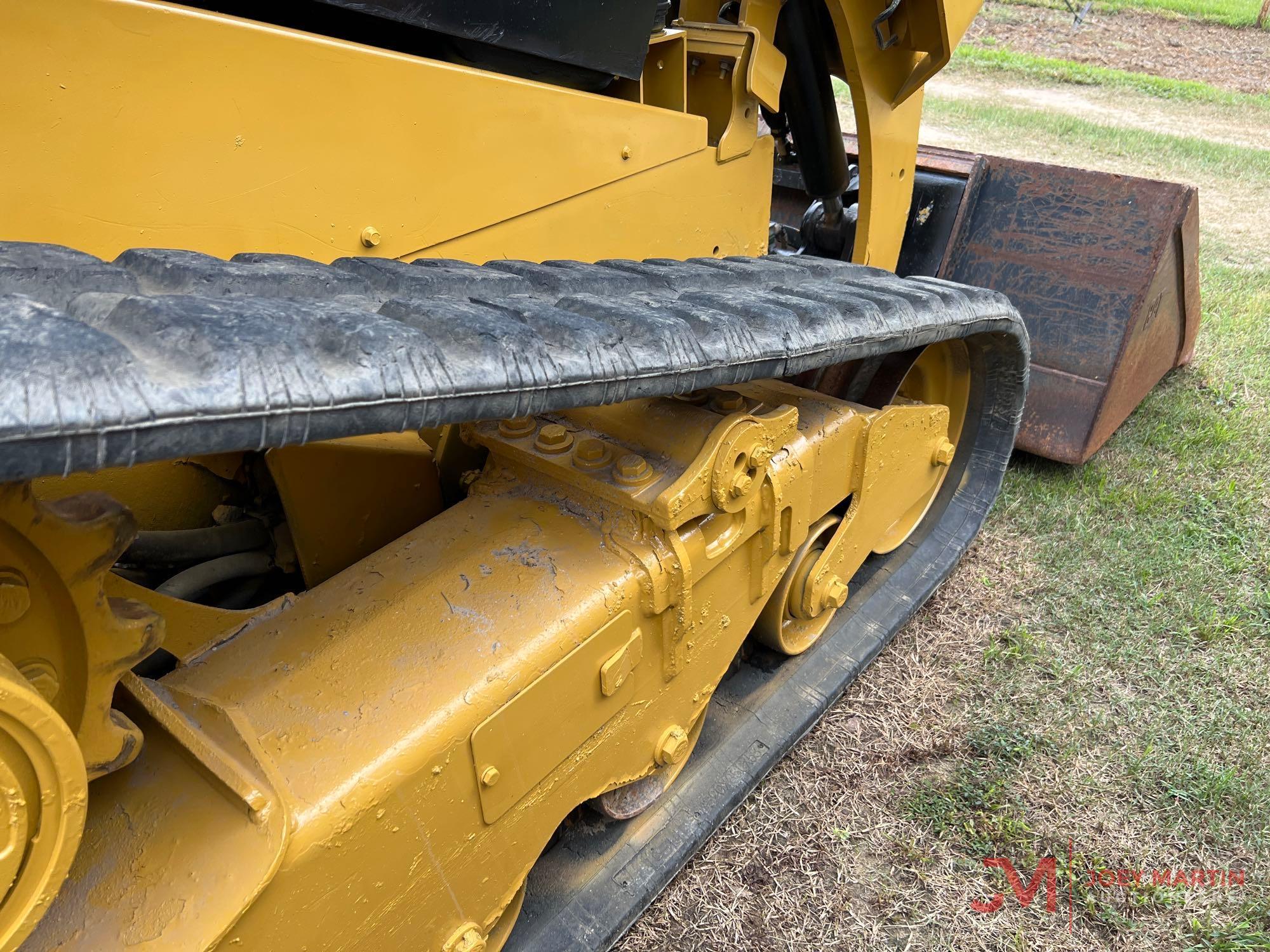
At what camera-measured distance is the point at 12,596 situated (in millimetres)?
749

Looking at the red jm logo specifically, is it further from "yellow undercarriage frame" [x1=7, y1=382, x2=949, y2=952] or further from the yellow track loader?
"yellow undercarriage frame" [x1=7, y1=382, x2=949, y2=952]

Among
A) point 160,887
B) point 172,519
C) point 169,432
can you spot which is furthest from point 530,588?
point 172,519

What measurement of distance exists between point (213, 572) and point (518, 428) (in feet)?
1.85

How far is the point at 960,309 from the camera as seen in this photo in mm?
1575

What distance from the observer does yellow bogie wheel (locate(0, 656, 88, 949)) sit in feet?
2.18

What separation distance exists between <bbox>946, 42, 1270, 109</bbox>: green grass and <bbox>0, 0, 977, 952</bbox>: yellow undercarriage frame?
454 inches

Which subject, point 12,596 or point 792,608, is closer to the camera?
point 12,596

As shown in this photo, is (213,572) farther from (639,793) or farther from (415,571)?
(639,793)

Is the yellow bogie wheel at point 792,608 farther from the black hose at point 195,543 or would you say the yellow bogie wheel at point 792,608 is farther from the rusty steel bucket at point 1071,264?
the rusty steel bucket at point 1071,264

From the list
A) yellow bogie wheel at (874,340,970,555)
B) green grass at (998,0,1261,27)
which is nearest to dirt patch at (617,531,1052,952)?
yellow bogie wheel at (874,340,970,555)

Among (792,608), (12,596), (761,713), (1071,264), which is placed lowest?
(761,713)

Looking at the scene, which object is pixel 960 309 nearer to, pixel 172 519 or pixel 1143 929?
pixel 1143 929

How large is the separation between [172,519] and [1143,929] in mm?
1814

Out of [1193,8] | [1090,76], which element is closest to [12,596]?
[1090,76]
